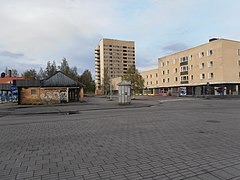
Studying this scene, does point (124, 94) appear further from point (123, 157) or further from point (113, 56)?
point (113, 56)

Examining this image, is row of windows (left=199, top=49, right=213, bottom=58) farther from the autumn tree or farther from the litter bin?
the litter bin

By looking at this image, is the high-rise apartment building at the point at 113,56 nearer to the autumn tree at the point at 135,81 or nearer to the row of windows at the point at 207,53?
the row of windows at the point at 207,53

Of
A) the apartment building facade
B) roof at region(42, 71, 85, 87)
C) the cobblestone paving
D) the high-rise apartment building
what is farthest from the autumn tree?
the high-rise apartment building

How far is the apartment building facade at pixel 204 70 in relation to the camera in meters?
53.7

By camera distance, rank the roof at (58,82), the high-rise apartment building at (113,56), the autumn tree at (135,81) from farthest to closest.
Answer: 1. the high-rise apartment building at (113,56)
2. the autumn tree at (135,81)
3. the roof at (58,82)

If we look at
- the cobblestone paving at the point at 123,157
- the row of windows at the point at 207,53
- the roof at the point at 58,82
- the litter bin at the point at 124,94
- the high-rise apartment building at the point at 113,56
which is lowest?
the cobblestone paving at the point at 123,157

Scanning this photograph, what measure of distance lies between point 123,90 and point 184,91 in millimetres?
41342

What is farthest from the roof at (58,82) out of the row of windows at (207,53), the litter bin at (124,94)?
the row of windows at (207,53)

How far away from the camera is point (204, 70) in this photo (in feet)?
195

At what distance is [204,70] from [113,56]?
10392 centimetres

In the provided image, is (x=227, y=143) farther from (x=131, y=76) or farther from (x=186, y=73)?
(x=186, y=73)

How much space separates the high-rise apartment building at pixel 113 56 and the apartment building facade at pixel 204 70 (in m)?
79.8

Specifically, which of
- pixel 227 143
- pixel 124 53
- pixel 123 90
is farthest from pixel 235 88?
pixel 124 53

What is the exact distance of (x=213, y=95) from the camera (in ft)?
181
